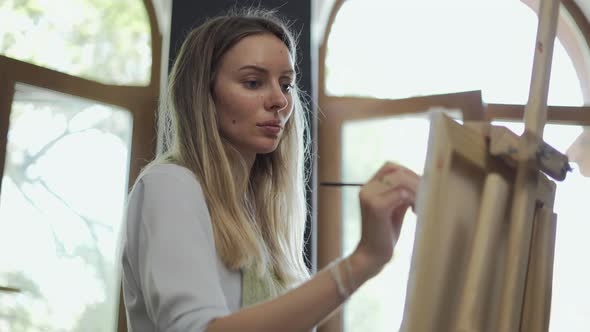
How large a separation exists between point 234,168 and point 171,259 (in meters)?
0.35

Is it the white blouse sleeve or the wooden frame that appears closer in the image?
the wooden frame

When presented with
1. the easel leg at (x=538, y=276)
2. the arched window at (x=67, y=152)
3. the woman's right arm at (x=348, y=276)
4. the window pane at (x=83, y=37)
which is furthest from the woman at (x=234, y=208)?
the window pane at (x=83, y=37)

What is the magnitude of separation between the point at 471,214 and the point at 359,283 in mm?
184

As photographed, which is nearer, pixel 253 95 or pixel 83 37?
pixel 253 95

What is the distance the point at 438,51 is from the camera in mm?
3482

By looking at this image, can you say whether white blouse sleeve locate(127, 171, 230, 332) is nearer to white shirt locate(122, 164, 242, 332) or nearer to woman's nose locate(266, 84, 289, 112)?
white shirt locate(122, 164, 242, 332)

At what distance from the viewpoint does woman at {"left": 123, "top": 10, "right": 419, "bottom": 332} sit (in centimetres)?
97

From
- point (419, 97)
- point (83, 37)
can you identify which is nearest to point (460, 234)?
point (419, 97)

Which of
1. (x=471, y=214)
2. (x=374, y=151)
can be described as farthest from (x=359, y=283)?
(x=374, y=151)

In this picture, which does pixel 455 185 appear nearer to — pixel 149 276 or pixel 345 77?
pixel 149 276

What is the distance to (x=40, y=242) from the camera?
2.79m

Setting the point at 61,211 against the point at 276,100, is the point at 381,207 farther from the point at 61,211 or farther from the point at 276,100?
the point at 61,211

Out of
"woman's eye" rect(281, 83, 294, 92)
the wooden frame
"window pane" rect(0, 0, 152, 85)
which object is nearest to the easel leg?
the wooden frame

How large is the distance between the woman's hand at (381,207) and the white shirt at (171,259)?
21 centimetres
